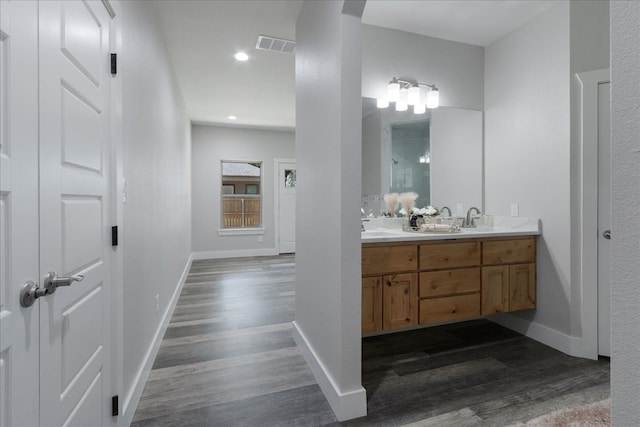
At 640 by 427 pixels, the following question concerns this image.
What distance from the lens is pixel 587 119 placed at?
222 cm

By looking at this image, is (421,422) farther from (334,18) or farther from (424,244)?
(334,18)

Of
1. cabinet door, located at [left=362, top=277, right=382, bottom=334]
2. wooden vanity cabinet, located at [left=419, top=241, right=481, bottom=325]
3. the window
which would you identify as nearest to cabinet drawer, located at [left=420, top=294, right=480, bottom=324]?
wooden vanity cabinet, located at [left=419, top=241, right=481, bottom=325]

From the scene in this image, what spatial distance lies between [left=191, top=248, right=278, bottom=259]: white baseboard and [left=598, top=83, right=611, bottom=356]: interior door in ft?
17.3

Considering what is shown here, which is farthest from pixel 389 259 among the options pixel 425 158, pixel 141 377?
pixel 141 377

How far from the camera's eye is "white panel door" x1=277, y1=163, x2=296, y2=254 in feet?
21.8

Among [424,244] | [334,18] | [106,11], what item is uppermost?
[334,18]

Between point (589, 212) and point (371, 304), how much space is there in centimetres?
174

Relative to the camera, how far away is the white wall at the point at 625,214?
1.53 ft

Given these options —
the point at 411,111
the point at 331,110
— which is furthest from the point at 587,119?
the point at 331,110

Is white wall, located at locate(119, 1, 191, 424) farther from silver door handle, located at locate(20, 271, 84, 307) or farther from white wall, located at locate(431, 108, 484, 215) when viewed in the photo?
white wall, located at locate(431, 108, 484, 215)

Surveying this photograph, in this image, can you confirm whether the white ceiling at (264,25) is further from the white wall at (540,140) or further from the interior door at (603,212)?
the interior door at (603,212)

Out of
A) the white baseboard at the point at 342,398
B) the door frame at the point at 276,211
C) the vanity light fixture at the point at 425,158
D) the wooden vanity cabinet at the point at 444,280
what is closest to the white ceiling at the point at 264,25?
the vanity light fixture at the point at 425,158

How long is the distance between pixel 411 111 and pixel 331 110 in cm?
143

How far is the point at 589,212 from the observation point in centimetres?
224
